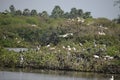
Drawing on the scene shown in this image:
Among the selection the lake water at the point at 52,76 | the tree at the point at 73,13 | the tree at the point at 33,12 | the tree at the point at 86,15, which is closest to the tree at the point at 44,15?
the tree at the point at 33,12

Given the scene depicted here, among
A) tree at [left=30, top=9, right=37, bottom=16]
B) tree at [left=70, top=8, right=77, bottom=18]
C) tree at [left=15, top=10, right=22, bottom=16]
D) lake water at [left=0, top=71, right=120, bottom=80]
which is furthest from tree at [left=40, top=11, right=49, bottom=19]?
lake water at [left=0, top=71, right=120, bottom=80]

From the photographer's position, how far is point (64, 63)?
3719 centimetres

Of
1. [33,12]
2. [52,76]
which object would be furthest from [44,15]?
[52,76]

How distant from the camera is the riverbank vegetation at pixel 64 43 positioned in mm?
37188

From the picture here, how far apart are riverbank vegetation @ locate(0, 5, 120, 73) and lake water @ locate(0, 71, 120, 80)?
1500mm

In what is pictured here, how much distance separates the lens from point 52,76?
3272 centimetres

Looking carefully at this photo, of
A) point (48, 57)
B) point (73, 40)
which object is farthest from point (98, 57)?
point (73, 40)

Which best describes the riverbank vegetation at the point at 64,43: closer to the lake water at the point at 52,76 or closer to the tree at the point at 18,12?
the lake water at the point at 52,76

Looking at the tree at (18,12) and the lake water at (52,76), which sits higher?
the tree at (18,12)

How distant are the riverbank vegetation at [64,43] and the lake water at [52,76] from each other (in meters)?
1.50

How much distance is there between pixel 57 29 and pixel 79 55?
11111 mm

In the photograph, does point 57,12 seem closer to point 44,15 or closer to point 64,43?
point 44,15

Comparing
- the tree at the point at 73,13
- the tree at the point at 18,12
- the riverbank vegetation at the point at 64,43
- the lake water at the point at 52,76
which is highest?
the tree at the point at 18,12

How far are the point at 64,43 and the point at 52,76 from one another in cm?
1204
